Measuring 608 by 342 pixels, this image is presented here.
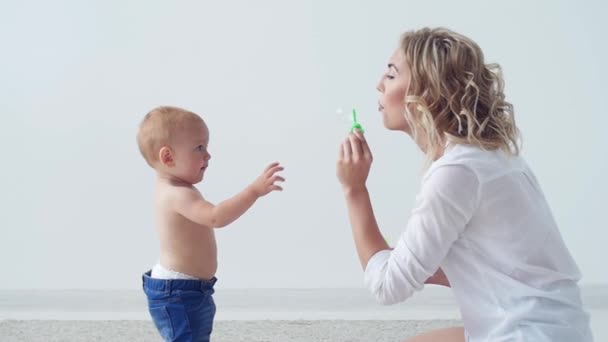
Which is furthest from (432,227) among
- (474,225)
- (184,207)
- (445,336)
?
(184,207)

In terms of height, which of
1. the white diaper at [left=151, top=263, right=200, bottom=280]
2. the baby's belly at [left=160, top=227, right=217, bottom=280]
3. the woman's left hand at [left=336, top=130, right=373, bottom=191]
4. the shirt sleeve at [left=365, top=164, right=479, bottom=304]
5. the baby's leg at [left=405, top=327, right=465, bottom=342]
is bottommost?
the baby's leg at [left=405, top=327, right=465, bottom=342]

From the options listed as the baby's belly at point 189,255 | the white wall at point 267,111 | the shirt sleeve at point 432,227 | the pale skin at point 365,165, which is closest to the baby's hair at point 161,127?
the baby's belly at point 189,255

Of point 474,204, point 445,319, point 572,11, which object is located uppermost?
point 572,11

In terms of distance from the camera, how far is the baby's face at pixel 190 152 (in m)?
1.51

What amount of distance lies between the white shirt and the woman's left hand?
0.13 m

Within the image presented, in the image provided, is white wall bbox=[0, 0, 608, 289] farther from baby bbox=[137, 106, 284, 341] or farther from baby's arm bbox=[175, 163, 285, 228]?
baby's arm bbox=[175, 163, 285, 228]

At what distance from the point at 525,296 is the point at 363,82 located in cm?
169

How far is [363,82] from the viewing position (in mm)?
2695

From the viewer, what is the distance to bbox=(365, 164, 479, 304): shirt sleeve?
1.10 m

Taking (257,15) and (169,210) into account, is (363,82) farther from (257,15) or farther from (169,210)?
(169,210)

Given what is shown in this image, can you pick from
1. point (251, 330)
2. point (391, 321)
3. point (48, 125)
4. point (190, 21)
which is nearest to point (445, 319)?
point (391, 321)

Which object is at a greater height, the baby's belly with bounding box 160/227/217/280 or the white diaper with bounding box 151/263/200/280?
the baby's belly with bounding box 160/227/217/280

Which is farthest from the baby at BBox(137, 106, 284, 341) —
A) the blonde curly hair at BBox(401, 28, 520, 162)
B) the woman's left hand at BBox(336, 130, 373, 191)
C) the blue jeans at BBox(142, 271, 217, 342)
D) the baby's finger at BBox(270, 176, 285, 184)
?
the blonde curly hair at BBox(401, 28, 520, 162)

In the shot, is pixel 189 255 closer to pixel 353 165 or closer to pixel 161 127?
pixel 161 127
